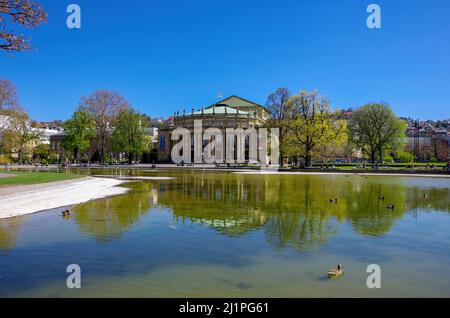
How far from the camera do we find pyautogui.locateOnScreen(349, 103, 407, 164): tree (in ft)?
267

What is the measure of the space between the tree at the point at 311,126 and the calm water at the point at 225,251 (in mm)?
47227

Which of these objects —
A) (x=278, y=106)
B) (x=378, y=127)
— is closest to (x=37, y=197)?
(x=278, y=106)

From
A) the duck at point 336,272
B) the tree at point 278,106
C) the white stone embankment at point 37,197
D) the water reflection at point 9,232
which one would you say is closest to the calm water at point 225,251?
the water reflection at point 9,232

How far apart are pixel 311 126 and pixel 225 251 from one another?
57.7 m

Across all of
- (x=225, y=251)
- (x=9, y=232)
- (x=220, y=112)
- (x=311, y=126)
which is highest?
(x=220, y=112)

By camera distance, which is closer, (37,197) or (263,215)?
(263,215)

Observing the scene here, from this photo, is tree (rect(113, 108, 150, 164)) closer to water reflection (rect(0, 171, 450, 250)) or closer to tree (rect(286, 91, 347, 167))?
tree (rect(286, 91, 347, 167))

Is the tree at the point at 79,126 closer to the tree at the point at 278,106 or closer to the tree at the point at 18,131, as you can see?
the tree at the point at 18,131

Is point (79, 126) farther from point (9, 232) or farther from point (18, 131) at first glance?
point (9, 232)

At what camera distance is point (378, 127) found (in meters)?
81.2

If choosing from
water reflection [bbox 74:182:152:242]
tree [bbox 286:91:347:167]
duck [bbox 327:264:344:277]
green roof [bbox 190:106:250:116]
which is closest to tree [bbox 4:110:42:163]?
green roof [bbox 190:106:250:116]

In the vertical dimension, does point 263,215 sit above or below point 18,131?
below

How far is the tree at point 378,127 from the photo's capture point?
81.5 meters

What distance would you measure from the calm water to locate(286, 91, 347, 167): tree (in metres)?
47.2
